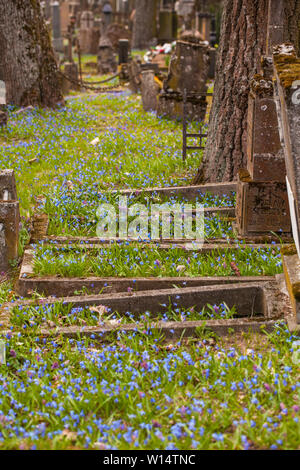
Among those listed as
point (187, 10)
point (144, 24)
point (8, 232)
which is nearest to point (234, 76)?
point (8, 232)

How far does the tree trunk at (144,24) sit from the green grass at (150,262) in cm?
2955

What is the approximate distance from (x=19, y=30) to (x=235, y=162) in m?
8.18

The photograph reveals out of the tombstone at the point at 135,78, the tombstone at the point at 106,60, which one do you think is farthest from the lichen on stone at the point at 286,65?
the tombstone at the point at 106,60

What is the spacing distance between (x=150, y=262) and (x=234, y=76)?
3302mm

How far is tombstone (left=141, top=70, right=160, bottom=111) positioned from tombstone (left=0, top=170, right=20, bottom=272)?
8.71 m

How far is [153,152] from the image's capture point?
10.4m

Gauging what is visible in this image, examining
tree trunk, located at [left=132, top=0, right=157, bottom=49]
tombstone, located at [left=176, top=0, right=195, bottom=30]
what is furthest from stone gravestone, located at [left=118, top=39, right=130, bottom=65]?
tree trunk, located at [left=132, top=0, right=157, bottom=49]

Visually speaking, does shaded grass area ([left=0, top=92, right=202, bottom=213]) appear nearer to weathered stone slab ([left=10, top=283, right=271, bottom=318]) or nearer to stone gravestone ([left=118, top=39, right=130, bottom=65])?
weathered stone slab ([left=10, top=283, right=271, bottom=318])

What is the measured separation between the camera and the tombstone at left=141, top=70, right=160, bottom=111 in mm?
14867

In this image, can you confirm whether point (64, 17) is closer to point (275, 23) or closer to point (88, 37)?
point (88, 37)

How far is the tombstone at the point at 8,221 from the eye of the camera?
247 inches

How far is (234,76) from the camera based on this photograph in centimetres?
795

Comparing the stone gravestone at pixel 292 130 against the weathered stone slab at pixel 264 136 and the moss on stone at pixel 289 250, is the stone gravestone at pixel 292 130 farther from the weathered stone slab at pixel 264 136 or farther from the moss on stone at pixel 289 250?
the weathered stone slab at pixel 264 136
